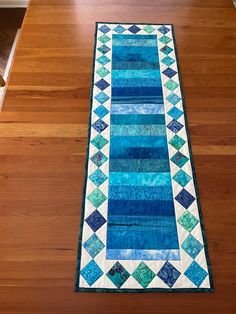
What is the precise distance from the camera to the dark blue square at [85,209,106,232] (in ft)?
3.86

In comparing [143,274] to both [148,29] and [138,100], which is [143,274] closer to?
[138,100]

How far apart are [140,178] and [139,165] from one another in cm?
6

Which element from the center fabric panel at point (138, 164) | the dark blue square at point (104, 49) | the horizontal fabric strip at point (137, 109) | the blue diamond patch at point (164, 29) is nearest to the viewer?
the center fabric panel at point (138, 164)

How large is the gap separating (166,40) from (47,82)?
741mm

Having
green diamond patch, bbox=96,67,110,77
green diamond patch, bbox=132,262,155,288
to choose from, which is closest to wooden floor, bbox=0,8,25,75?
green diamond patch, bbox=96,67,110,77

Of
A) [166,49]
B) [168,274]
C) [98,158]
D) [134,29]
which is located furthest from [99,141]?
[134,29]

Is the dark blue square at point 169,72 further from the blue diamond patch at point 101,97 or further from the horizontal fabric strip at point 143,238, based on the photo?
the horizontal fabric strip at point 143,238

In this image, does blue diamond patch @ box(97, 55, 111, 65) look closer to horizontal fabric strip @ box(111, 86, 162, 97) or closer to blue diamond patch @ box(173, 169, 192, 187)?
horizontal fabric strip @ box(111, 86, 162, 97)

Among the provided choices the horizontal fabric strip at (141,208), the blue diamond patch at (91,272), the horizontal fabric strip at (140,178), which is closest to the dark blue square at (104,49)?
the horizontal fabric strip at (140,178)

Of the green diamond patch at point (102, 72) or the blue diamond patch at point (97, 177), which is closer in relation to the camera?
the blue diamond patch at point (97, 177)

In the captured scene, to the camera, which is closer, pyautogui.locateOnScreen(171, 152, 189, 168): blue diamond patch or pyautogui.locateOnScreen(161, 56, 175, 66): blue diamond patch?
pyautogui.locateOnScreen(171, 152, 189, 168): blue diamond patch

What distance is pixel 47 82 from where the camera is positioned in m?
1.59

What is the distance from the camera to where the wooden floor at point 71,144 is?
104 cm

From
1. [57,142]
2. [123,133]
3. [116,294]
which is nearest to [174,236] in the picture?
[116,294]
